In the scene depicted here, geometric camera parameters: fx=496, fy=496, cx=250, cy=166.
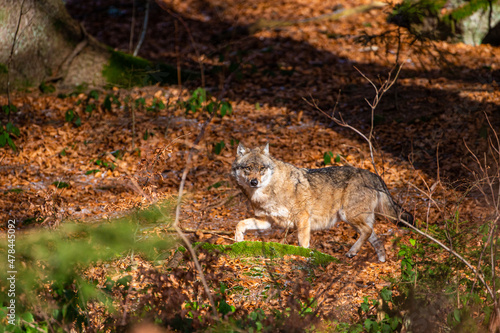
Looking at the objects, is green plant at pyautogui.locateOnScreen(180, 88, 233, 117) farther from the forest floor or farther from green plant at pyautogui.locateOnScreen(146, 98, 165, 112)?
green plant at pyautogui.locateOnScreen(146, 98, 165, 112)

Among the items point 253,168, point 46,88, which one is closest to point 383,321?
point 253,168

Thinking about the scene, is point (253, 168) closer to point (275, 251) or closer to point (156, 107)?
point (275, 251)

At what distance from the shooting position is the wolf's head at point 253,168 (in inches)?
272

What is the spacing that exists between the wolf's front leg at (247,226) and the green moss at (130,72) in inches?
272

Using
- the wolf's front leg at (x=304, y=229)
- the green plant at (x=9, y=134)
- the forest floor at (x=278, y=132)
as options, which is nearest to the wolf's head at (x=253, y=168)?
the wolf's front leg at (x=304, y=229)

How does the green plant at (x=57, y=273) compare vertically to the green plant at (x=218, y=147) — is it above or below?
above

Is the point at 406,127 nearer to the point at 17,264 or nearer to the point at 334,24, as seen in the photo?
the point at 334,24

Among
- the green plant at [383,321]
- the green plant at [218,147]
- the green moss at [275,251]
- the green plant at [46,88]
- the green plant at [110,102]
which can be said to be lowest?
the green moss at [275,251]

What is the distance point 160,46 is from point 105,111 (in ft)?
19.1

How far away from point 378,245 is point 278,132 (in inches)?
198

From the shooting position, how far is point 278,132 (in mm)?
11539

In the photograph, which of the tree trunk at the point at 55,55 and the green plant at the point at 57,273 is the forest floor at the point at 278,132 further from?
the green plant at the point at 57,273

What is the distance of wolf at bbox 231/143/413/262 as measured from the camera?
7.06m

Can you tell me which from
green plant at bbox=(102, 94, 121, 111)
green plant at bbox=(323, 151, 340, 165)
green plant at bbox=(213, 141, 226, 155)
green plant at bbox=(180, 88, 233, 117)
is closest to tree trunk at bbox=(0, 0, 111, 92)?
green plant at bbox=(102, 94, 121, 111)
